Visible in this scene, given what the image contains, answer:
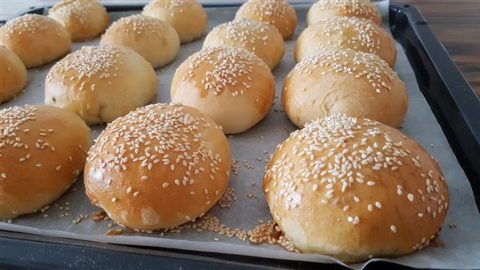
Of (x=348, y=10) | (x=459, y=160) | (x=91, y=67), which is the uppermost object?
(x=91, y=67)

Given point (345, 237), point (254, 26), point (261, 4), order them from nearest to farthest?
point (345, 237) → point (254, 26) → point (261, 4)

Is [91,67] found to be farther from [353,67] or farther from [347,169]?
[347,169]

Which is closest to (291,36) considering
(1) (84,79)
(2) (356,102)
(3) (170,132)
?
(2) (356,102)

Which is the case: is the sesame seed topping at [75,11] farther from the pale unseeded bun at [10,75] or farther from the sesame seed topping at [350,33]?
the sesame seed topping at [350,33]

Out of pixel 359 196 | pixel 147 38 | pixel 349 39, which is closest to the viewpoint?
pixel 359 196

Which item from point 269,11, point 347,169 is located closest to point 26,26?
point 269,11

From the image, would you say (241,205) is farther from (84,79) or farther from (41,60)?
(41,60)
